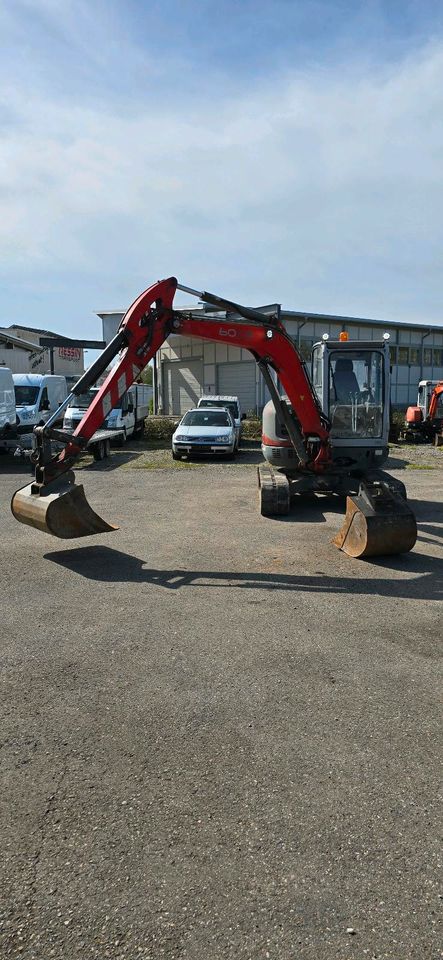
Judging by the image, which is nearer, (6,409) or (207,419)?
(6,409)

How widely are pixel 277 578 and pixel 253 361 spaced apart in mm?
25794

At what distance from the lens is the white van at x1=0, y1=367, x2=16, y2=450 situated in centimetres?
Result: 1762

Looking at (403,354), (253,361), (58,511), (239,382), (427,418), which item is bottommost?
(58,511)

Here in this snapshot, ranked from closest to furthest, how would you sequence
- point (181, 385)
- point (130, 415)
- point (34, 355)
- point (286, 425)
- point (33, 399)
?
point (286, 425)
point (33, 399)
point (130, 415)
point (181, 385)
point (34, 355)

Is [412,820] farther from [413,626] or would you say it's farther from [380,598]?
[380,598]

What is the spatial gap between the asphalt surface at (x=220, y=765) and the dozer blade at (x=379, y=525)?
517 mm

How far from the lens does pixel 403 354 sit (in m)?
34.8

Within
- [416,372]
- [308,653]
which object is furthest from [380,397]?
[416,372]

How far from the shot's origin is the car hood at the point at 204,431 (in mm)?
17719

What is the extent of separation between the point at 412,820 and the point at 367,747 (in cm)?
60

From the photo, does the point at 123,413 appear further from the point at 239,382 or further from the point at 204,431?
the point at 239,382

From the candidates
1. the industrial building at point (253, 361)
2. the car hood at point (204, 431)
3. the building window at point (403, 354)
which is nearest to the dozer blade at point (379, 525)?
the car hood at point (204, 431)

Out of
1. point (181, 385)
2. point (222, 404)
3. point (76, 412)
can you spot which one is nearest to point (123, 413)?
point (76, 412)

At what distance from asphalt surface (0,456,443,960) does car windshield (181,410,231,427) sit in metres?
12.1
